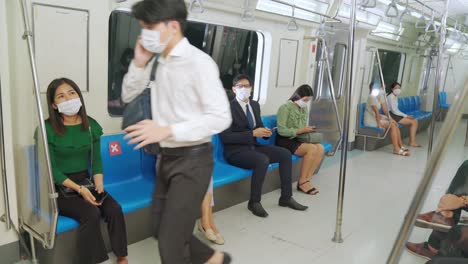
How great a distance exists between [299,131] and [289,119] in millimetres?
185

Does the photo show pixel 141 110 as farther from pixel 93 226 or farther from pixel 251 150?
pixel 251 150

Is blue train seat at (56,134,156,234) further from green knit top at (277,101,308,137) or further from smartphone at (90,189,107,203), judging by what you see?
green knit top at (277,101,308,137)

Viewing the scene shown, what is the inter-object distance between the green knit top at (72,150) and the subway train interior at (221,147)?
0.48 ft

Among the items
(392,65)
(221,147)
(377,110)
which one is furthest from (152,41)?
(392,65)

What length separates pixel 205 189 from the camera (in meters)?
1.78

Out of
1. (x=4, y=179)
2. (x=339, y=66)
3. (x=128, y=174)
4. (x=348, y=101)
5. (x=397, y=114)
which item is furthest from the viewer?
(x=397, y=114)

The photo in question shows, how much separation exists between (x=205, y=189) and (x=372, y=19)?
240 inches

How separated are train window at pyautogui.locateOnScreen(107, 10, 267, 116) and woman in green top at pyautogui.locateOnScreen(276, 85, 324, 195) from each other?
2.49ft

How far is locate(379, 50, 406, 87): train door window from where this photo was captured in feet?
29.4

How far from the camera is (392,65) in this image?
952cm

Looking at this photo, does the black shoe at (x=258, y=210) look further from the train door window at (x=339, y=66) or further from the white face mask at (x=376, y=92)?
the white face mask at (x=376, y=92)

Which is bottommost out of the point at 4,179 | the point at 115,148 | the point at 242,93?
the point at 4,179

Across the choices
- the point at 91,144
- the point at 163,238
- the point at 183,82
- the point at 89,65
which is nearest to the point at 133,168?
the point at 91,144

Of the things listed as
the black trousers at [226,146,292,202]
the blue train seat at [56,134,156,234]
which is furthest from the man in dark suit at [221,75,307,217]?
the blue train seat at [56,134,156,234]
